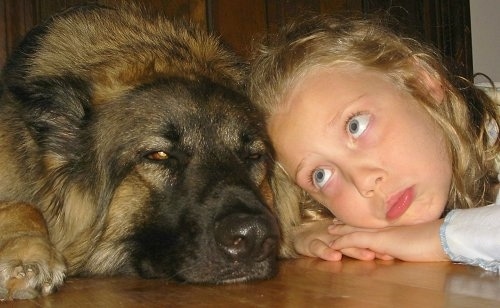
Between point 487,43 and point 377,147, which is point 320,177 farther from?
point 487,43

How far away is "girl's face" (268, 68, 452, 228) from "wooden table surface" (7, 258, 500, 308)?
0.17 m

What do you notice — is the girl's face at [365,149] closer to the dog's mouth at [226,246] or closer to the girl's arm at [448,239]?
the girl's arm at [448,239]

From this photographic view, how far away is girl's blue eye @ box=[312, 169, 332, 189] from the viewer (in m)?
1.83

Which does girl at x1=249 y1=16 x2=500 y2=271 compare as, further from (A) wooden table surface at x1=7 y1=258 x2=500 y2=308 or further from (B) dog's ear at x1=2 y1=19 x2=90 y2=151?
(B) dog's ear at x1=2 y1=19 x2=90 y2=151

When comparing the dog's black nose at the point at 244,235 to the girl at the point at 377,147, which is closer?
the dog's black nose at the point at 244,235

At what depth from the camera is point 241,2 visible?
3.86m

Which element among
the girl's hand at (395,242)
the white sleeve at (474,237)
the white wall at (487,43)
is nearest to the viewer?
the white sleeve at (474,237)

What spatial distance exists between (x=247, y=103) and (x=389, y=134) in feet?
1.41

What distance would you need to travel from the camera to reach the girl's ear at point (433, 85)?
198 centimetres

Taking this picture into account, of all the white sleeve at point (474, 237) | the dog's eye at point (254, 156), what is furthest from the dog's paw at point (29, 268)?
the white sleeve at point (474, 237)

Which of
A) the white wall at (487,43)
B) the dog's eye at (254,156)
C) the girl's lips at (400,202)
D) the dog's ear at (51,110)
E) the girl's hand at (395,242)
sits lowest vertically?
the girl's hand at (395,242)

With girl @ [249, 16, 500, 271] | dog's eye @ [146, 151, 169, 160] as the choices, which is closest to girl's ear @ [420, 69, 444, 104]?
girl @ [249, 16, 500, 271]

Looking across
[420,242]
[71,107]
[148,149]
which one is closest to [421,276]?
[420,242]

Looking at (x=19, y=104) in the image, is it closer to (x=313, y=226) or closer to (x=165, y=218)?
(x=165, y=218)
